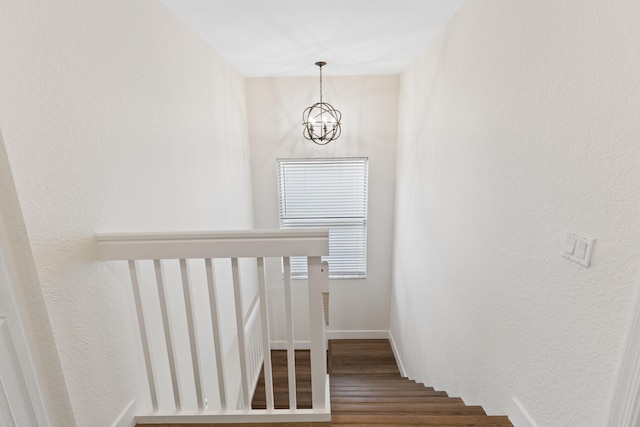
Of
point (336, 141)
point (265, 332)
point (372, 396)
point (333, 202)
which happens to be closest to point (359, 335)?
point (333, 202)

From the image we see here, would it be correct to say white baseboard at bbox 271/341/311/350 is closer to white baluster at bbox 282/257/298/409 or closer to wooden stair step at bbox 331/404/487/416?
wooden stair step at bbox 331/404/487/416

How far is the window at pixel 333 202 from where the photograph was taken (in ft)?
13.1

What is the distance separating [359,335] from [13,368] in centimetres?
409

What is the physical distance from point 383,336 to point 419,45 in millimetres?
3788

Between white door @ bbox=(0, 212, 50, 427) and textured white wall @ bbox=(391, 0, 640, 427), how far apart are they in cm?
185

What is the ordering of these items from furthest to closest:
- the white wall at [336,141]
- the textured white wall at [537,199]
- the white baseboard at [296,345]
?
1. the white baseboard at [296,345]
2. the white wall at [336,141]
3. the textured white wall at [537,199]

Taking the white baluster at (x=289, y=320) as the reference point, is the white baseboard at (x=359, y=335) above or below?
below

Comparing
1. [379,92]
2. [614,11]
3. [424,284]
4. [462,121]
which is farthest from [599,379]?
[379,92]

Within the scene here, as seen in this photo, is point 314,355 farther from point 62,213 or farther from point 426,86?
point 426,86

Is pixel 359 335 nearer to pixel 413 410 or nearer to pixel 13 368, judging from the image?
pixel 413 410

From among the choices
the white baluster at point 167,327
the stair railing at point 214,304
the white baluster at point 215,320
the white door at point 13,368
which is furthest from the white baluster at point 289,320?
the white door at point 13,368

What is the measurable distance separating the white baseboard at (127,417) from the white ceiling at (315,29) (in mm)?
2193

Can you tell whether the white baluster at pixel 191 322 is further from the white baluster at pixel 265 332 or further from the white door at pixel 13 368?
the white door at pixel 13 368

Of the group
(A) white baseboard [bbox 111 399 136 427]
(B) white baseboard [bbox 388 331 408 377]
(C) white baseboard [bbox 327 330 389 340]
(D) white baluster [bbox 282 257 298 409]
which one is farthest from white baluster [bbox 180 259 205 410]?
(C) white baseboard [bbox 327 330 389 340]
